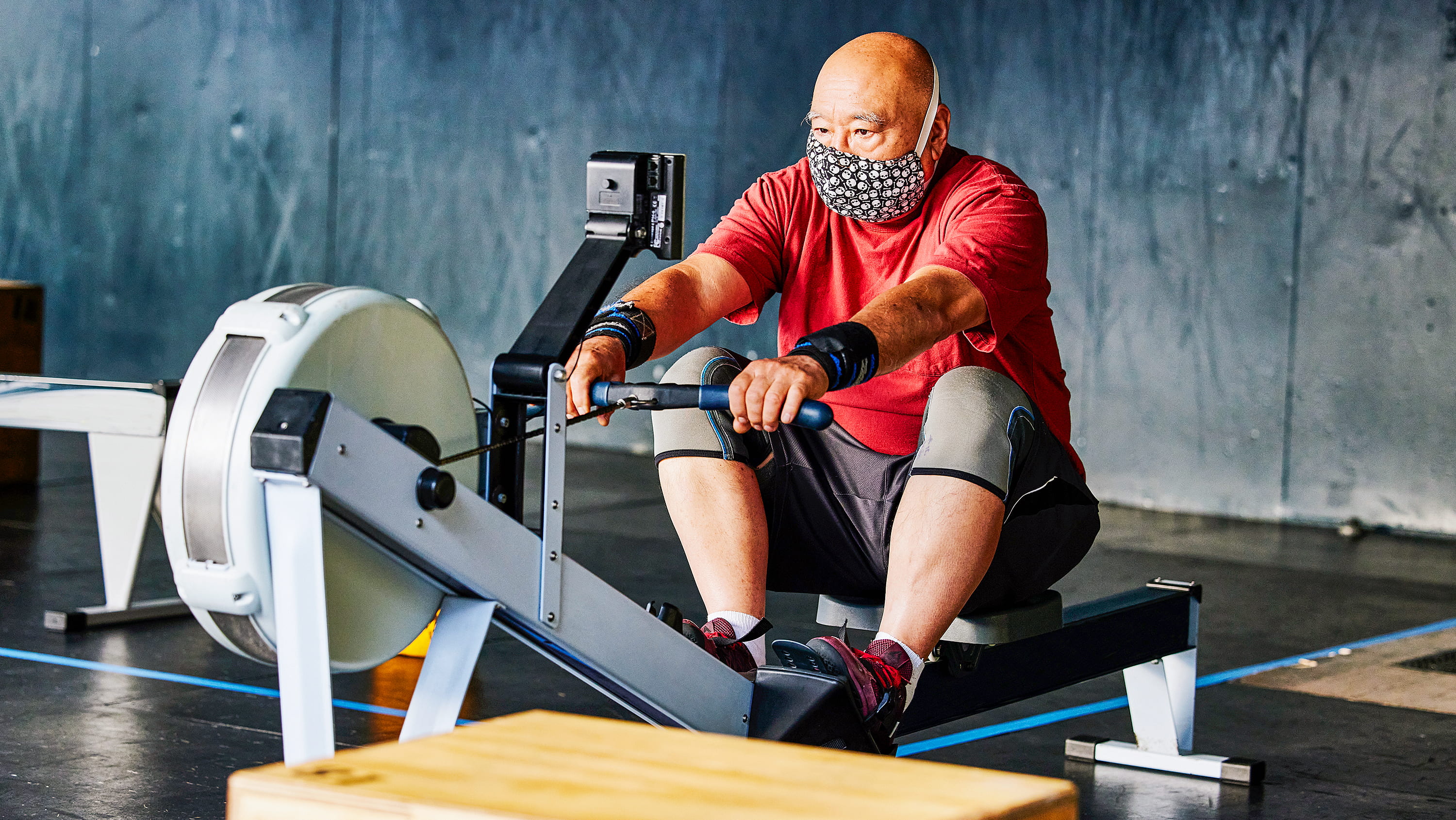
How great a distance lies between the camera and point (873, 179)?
7.23ft

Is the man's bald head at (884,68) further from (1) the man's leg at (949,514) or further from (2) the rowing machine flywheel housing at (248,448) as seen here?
(2) the rowing machine flywheel housing at (248,448)

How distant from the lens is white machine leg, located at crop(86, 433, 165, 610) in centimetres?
333

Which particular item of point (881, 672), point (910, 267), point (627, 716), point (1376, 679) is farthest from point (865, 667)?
point (1376, 679)

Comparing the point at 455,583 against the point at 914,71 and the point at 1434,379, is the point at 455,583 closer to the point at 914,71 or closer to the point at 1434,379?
the point at 914,71

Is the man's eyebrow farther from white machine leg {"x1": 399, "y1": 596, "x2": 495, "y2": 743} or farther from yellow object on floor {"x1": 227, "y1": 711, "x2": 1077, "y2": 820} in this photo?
yellow object on floor {"x1": 227, "y1": 711, "x2": 1077, "y2": 820}

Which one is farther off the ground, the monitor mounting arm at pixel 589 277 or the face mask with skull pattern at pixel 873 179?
the face mask with skull pattern at pixel 873 179

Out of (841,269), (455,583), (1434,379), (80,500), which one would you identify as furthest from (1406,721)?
(80,500)

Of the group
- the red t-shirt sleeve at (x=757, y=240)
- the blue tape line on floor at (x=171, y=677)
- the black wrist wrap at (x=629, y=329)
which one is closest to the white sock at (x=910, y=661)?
the black wrist wrap at (x=629, y=329)

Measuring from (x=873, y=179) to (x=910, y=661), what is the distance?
665 mm

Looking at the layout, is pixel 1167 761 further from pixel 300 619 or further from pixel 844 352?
pixel 300 619

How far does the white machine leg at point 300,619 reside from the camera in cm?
143

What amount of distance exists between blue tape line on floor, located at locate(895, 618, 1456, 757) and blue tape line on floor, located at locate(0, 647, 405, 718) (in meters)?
0.89

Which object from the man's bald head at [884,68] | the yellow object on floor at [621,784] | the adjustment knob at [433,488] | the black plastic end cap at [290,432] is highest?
the man's bald head at [884,68]

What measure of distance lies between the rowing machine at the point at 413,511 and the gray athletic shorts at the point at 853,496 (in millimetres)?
292
